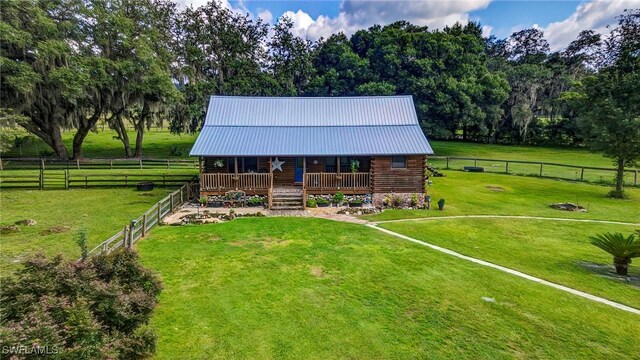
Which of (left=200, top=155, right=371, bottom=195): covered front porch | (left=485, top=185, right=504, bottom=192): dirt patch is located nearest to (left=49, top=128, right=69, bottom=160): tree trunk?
(left=200, top=155, right=371, bottom=195): covered front porch

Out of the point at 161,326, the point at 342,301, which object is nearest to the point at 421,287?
the point at 342,301

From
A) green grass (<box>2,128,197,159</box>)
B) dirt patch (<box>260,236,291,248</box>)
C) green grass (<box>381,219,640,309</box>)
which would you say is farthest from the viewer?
green grass (<box>2,128,197,159</box>)

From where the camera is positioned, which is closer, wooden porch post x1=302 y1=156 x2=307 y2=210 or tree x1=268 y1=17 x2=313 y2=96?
wooden porch post x1=302 y1=156 x2=307 y2=210

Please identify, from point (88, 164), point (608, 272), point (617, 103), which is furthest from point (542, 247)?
point (88, 164)

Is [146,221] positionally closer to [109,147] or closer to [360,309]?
[360,309]

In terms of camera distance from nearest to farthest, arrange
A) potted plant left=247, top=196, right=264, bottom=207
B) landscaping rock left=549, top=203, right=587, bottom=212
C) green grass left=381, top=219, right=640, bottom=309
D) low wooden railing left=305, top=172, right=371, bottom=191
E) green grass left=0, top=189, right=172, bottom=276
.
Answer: green grass left=381, top=219, right=640, bottom=309 → green grass left=0, top=189, right=172, bottom=276 → landscaping rock left=549, top=203, right=587, bottom=212 → potted plant left=247, top=196, right=264, bottom=207 → low wooden railing left=305, top=172, right=371, bottom=191

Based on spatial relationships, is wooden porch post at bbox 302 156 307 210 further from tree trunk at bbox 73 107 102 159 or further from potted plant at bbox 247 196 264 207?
tree trunk at bbox 73 107 102 159

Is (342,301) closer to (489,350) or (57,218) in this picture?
(489,350)
